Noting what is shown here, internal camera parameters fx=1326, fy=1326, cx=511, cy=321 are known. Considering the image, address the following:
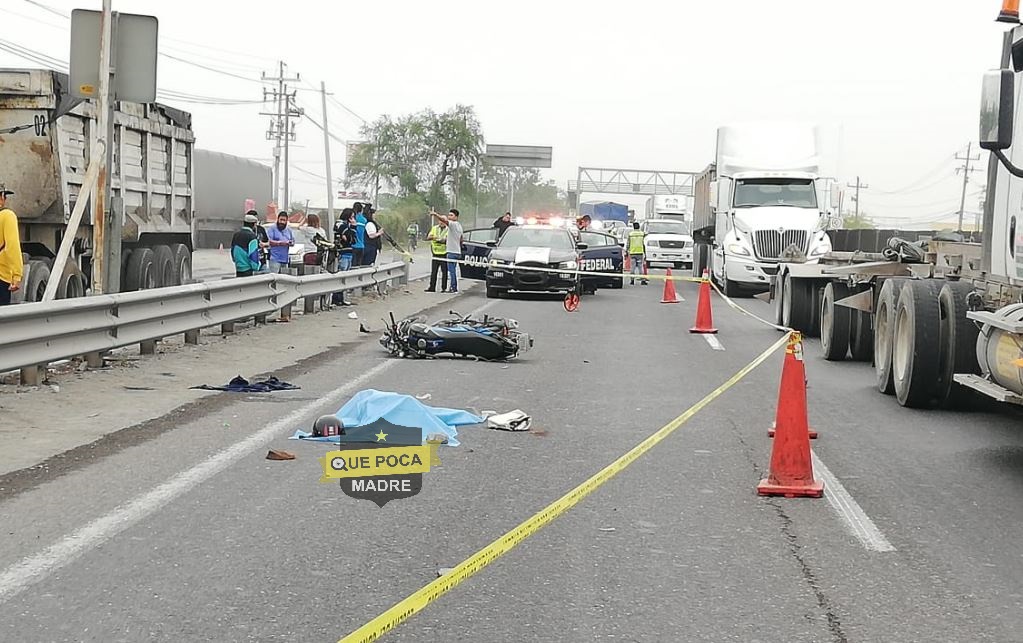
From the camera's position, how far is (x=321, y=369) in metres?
12.9

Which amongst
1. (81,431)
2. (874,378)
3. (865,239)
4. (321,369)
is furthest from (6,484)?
(865,239)

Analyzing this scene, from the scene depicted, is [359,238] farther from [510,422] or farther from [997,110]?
[997,110]

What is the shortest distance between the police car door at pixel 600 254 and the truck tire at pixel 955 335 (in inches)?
671

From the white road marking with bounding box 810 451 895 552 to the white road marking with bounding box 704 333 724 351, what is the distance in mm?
8299

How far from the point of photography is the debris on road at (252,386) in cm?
1104

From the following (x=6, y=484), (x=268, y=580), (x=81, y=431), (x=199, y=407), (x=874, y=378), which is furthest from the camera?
(x=874, y=378)

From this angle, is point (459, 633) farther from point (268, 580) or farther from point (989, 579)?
point (989, 579)

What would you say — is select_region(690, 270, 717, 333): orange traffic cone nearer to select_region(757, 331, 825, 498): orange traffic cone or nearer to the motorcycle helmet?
the motorcycle helmet

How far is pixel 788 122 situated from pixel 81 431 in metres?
23.6

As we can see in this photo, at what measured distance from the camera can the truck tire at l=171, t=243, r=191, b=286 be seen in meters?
21.9

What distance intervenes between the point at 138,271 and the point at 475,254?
964 cm

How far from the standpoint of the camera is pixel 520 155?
79500 millimetres

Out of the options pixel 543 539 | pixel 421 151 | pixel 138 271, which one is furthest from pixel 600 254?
pixel 421 151
